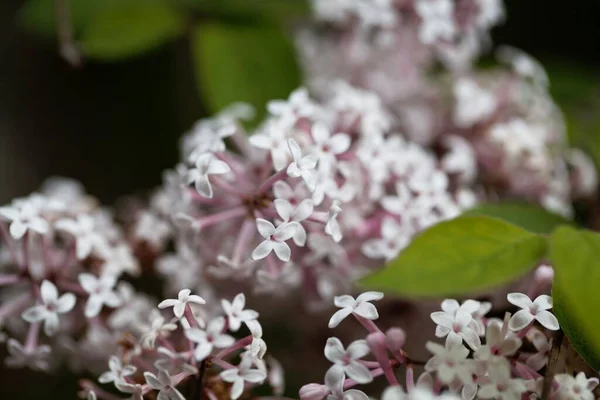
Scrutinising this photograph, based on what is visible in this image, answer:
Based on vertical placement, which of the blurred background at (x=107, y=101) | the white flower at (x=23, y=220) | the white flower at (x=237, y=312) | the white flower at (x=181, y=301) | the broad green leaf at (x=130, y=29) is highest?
the broad green leaf at (x=130, y=29)

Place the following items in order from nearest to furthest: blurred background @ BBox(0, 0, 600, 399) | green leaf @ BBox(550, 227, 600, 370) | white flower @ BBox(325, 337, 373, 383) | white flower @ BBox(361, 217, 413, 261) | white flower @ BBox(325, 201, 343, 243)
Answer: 1. green leaf @ BBox(550, 227, 600, 370)
2. white flower @ BBox(325, 337, 373, 383)
3. white flower @ BBox(325, 201, 343, 243)
4. white flower @ BBox(361, 217, 413, 261)
5. blurred background @ BBox(0, 0, 600, 399)

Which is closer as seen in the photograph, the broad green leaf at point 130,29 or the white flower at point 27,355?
the white flower at point 27,355

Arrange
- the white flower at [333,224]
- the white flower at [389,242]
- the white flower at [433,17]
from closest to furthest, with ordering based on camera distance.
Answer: the white flower at [333,224]
the white flower at [389,242]
the white flower at [433,17]

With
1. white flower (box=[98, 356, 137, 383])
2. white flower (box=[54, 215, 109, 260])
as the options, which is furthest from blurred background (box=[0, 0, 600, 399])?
white flower (box=[98, 356, 137, 383])

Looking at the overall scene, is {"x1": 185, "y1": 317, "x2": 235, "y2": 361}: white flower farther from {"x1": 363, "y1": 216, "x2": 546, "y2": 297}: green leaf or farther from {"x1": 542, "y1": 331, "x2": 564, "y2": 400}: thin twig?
{"x1": 542, "y1": 331, "x2": 564, "y2": 400}: thin twig

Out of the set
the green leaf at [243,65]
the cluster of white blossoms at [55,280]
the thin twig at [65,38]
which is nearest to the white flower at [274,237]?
the cluster of white blossoms at [55,280]

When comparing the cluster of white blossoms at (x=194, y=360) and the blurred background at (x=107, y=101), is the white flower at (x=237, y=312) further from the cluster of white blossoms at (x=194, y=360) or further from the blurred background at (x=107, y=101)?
the blurred background at (x=107, y=101)

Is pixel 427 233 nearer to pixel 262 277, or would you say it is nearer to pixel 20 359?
pixel 262 277

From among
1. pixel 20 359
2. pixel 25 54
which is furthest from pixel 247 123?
pixel 25 54
